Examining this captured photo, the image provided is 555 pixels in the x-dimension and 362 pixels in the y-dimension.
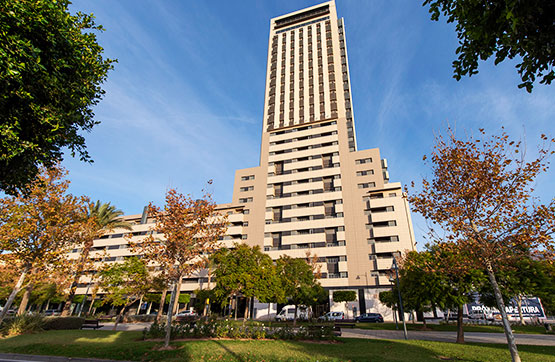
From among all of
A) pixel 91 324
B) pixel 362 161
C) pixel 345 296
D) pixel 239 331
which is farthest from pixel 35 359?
pixel 362 161

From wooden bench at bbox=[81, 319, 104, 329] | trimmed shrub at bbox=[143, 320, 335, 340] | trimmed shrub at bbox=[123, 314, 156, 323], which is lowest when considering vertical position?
trimmed shrub at bbox=[123, 314, 156, 323]

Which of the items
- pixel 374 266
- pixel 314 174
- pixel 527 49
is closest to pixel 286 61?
pixel 314 174

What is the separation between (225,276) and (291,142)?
39.5 meters

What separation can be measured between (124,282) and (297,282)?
21.0 metres

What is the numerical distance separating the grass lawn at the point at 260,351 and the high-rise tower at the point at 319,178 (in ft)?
103

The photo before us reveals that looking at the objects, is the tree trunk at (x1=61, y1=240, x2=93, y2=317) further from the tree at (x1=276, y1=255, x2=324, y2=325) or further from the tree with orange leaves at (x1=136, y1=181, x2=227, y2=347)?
the tree at (x1=276, y1=255, x2=324, y2=325)

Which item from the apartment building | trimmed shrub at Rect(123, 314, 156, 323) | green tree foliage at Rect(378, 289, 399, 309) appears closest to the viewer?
green tree foliage at Rect(378, 289, 399, 309)

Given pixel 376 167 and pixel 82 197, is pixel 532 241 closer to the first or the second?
pixel 82 197

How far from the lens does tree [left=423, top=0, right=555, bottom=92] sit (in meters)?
4.54

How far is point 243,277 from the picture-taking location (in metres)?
27.3

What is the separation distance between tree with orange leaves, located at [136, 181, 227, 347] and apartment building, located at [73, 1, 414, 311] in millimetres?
28569

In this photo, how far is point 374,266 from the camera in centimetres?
4447

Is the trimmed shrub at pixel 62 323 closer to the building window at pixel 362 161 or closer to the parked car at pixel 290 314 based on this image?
the parked car at pixel 290 314

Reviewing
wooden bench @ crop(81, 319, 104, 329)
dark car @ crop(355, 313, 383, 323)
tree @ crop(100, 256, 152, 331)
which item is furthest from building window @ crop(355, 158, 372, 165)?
wooden bench @ crop(81, 319, 104, 329)
